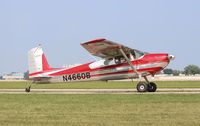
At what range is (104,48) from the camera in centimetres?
2777

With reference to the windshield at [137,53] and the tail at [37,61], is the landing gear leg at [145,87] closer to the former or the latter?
the windshield at [137,53]

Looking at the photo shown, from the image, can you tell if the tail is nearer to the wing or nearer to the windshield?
the wing

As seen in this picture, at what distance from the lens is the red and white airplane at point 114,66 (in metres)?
27.2

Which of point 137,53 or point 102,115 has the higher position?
point 137,53

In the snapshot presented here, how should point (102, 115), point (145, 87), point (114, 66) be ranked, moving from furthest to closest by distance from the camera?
1. point (114, 66)
2. point (145, 87)
3. point (102, 115)

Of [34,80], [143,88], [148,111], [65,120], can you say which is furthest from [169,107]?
[34,80]

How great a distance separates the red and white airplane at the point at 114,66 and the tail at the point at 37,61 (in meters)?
0.55

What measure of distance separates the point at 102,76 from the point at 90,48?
2.14 meters

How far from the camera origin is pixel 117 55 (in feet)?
92.9

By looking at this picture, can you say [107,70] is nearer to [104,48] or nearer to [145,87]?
[104,48]

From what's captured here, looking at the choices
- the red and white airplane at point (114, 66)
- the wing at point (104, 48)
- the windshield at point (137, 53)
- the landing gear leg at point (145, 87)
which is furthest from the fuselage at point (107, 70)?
the landing gear leg at point (145, 87)

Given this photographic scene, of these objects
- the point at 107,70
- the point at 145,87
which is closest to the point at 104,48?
the point at 107,70

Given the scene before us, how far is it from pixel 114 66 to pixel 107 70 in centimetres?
58

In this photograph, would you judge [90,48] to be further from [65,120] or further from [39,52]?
[65,120]
